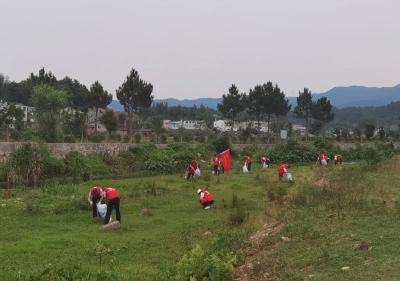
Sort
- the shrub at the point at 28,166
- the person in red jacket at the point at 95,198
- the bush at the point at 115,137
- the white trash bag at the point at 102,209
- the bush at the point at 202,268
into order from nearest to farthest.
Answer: the bush at the point at 202,268, the white trash bag at the point at 102,209, the person in red jacket at the point at 95,198, the shrub at the point at 28,166, the bush at the point at 115,137

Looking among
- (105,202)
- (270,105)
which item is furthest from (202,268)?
(270,105)

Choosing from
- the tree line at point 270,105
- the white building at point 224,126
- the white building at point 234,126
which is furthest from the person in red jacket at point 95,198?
the white building at point 224,126

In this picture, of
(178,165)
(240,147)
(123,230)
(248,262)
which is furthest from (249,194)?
(240,147)

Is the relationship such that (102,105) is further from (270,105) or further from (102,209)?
(102,209)

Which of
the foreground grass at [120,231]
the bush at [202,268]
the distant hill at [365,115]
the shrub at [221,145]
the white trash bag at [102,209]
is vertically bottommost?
the foreground grass at [120,231]

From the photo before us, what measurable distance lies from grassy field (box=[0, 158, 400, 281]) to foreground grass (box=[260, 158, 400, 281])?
22 millimetres

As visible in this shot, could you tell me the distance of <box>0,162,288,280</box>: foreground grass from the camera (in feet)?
38.1

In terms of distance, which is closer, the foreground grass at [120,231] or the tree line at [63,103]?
the foreground grass at [120,231]

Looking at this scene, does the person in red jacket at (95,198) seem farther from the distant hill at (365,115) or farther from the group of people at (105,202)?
the distant hill at (365,115)

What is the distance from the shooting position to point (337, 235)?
1195cm

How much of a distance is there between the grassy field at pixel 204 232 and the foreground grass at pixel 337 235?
22 mm

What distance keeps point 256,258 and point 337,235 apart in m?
2.06

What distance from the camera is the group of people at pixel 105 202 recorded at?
1655 centimetres

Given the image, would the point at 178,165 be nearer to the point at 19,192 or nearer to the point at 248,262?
the point at 19,192
